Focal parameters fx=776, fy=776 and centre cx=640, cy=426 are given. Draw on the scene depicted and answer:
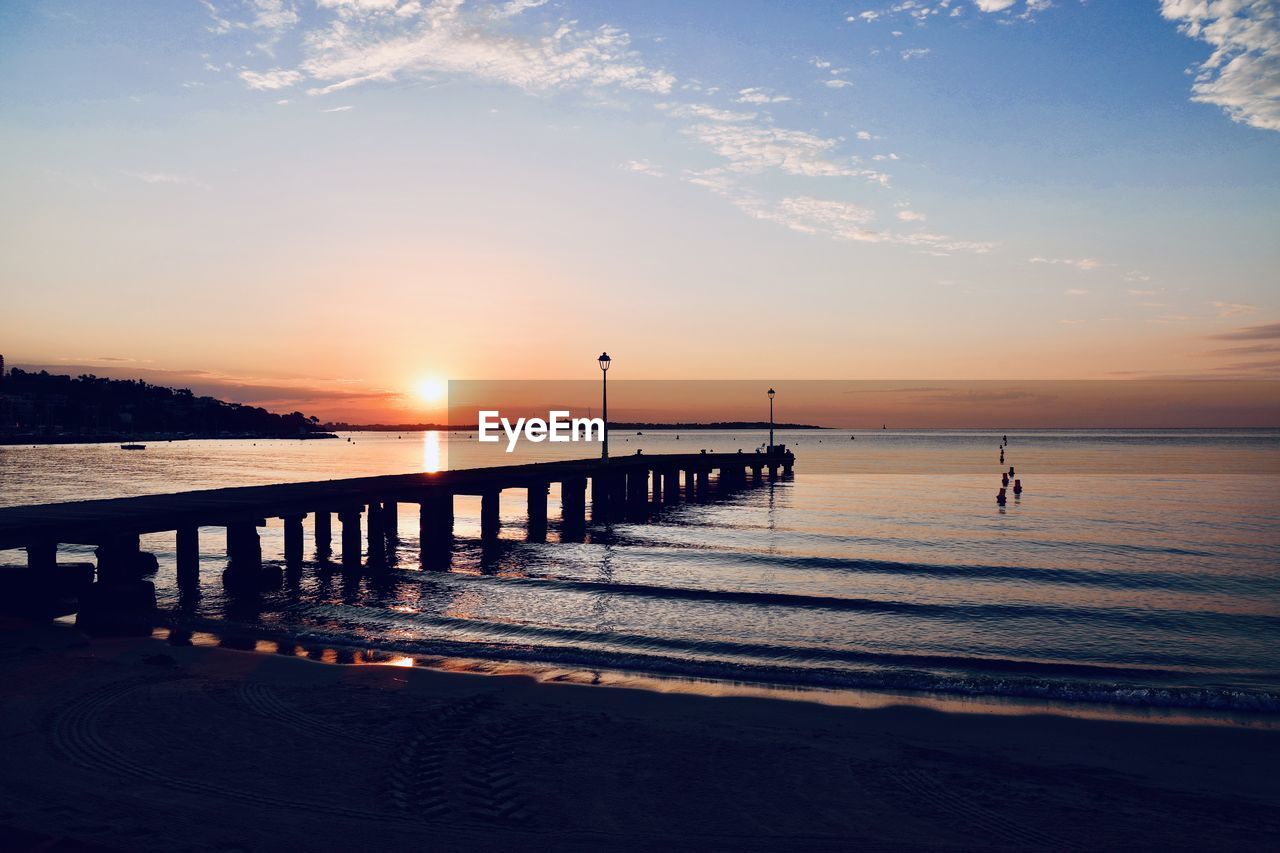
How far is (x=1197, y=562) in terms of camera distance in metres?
25.8

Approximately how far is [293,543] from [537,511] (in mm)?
12723

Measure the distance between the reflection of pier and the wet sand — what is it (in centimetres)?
573

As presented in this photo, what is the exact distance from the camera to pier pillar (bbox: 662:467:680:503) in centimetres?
5122

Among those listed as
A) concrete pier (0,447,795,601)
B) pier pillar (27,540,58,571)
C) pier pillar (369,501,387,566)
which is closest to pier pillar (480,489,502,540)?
concrete pier (0,447,795,601)

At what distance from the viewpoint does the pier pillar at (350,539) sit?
79.5 ft

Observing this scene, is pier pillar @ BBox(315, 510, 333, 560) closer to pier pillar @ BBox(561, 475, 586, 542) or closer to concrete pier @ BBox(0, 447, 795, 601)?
concrete pier @ BBox(0, 447, 795, 601)

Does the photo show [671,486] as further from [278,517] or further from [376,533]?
[278,517]

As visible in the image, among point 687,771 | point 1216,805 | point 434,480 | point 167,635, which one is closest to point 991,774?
point 1216,805

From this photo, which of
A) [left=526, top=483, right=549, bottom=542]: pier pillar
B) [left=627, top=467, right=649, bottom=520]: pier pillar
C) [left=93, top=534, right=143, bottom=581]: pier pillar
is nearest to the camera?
[left=93, top=534, right=143, bottom=581]: pier pillar

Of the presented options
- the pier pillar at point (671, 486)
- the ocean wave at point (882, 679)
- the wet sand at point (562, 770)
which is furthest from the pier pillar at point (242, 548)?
the pier pillar at point (671, 486)

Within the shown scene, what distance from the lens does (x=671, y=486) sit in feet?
172

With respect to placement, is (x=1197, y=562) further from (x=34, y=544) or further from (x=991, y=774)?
(x=34, y=544)

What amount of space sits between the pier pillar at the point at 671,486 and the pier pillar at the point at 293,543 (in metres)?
29.4

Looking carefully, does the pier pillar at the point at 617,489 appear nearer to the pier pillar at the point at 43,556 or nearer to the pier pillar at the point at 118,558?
the pier pillar at the point at 118,558
